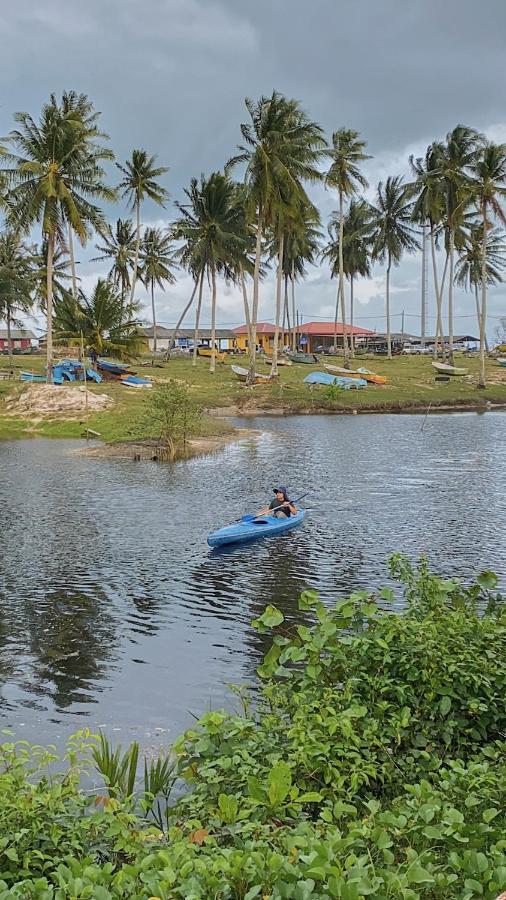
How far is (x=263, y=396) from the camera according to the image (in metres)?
53.3

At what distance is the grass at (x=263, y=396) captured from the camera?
41938 millimetres

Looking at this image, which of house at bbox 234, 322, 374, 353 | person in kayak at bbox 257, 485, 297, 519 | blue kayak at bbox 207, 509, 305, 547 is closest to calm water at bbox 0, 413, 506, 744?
blue kayak at bbox 207, 509, 305, 547

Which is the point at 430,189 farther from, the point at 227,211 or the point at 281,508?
the point at 281,508

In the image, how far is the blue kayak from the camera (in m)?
17.3

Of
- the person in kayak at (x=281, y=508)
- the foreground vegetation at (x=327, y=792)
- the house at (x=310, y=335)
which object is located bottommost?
the person in kayak at (x=281, y=508)

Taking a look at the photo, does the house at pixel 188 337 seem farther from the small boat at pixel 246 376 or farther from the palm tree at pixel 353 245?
the small boat at pixel 246 376

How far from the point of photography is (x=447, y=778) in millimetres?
5781

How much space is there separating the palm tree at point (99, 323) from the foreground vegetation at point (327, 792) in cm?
4693

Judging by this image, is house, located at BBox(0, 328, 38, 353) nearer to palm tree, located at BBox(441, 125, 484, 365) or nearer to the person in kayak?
palm tree, located at BBox(441, 125, 484, 365)

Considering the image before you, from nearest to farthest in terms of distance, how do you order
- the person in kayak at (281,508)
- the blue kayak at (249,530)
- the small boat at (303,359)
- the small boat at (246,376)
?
the blue kayak at (249,530), the person in kayak at (281,508), the small boat at (246,376), the small boat at (303,359)

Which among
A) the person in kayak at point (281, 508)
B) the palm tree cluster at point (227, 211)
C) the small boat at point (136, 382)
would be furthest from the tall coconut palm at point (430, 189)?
the person in kayak at point (281, 508)

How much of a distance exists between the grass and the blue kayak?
18056mm

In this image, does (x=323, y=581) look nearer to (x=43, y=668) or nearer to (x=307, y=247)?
(x=43, y=668)

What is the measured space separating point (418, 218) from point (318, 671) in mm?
66779
